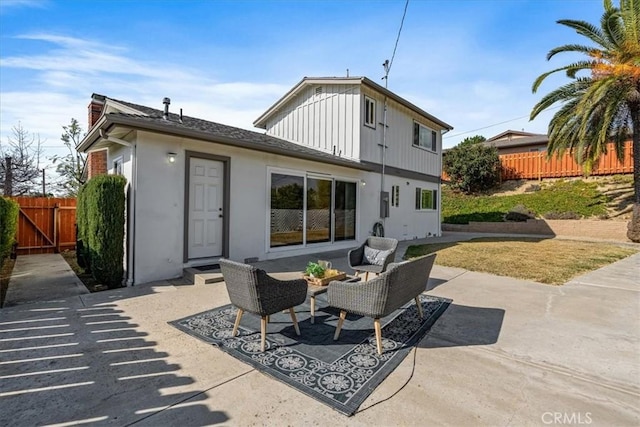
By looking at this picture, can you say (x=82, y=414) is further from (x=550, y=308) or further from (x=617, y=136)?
(x=617, y=136)

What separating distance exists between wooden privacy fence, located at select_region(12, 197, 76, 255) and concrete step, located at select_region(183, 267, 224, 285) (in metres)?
6.94

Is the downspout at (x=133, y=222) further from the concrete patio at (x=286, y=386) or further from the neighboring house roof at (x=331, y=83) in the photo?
the neighboring house roof at (x=331, y=83)

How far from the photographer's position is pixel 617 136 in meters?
12.4

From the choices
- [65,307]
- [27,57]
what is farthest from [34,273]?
[27,57]

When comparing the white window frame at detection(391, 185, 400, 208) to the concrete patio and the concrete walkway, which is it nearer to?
the concrete patio

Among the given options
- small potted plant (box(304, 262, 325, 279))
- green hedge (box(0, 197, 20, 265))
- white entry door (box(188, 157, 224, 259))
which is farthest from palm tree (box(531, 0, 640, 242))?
green hedge (box(0, 197, 20, 265))

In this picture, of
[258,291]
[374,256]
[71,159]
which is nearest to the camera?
[258,291]

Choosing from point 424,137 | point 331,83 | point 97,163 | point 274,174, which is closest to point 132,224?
point 274,174

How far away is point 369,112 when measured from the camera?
11.2 meters

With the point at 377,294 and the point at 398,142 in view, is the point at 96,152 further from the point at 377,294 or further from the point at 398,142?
the point at 398,142

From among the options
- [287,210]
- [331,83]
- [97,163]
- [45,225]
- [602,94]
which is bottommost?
[45,225]

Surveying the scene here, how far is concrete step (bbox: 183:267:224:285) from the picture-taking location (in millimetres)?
5684

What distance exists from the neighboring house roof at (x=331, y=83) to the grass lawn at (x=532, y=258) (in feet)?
18.9

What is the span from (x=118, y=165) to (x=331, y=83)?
7.45 metres
